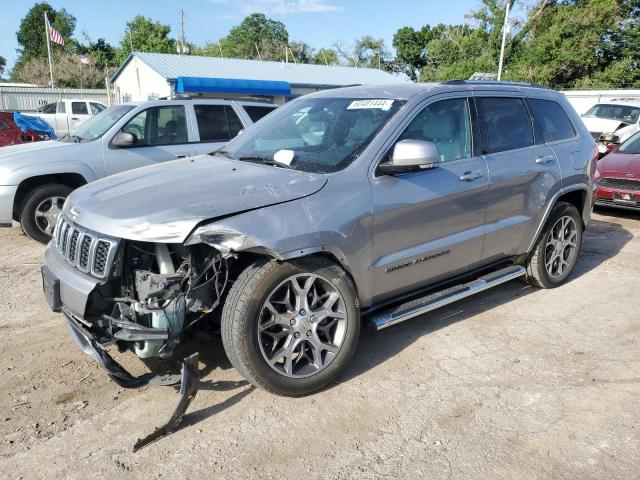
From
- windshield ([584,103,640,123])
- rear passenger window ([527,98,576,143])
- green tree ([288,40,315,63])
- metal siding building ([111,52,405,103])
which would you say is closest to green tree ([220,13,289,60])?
green tree ([288,40,315,63])

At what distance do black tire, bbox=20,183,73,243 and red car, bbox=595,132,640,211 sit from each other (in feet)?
24.1

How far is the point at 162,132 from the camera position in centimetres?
711

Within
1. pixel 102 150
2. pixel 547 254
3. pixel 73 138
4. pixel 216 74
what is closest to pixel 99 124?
pixel 73 138

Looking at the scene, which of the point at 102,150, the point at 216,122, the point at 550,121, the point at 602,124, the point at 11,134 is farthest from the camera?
the point at 602,124

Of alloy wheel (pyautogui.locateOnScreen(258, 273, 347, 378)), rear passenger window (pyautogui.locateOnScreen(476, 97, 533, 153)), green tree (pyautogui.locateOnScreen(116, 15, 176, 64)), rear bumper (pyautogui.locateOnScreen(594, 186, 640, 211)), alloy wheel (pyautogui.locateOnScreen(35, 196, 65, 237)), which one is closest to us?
alloy wheel (pyautogui.locateOnScreen(258, 273, 347, 378))

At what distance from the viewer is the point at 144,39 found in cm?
5756

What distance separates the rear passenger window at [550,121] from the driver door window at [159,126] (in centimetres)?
445

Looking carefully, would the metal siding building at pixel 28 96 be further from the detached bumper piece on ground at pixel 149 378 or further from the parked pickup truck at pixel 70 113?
the detached bumper piece on ground at pixel 149 378

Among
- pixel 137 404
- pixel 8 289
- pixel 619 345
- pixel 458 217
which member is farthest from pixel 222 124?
pixel 619 345

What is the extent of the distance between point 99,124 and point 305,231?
5.25 m

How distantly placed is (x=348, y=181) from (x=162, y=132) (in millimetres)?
4525

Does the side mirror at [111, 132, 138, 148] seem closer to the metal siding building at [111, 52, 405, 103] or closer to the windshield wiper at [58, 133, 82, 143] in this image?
the windshield wiper at [58, 133, 82, 143]

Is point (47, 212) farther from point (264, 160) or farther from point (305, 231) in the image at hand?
point (305, 231)

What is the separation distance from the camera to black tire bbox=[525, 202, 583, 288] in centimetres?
486
